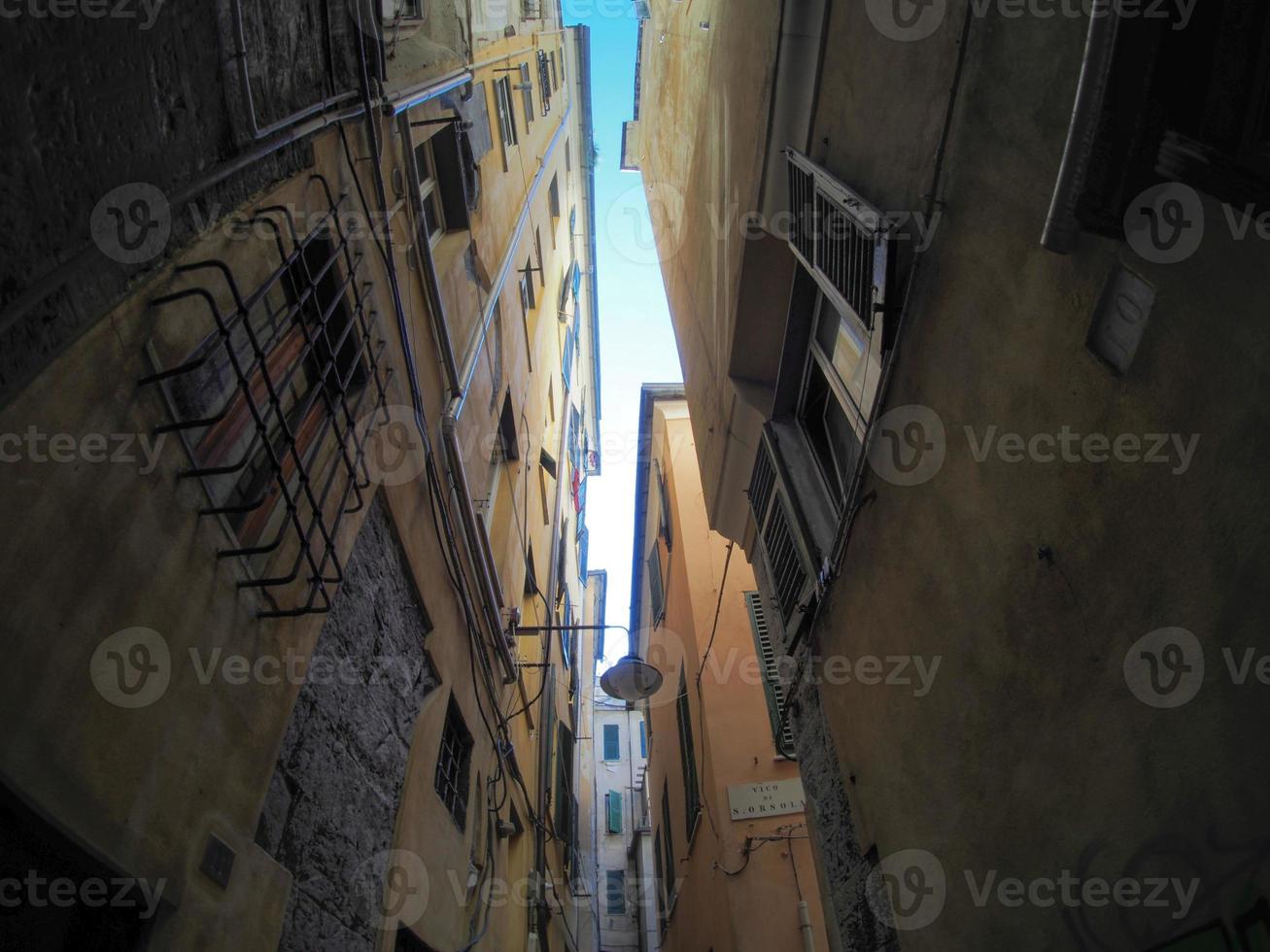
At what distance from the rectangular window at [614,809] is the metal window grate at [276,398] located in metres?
30.5

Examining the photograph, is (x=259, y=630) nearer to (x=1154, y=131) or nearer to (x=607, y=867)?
(x=1154, y=131)

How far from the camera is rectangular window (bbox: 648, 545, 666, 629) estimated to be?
53.6 ft

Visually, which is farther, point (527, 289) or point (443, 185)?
point (527, 289)

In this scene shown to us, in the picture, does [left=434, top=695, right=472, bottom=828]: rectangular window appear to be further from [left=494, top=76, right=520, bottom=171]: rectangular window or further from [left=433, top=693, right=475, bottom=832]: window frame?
[left=494, top=76, right=520, bottom=171]: rectangular window

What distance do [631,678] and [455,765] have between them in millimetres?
2212

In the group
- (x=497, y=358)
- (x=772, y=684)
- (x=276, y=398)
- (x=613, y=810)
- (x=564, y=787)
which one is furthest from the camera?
(x=613, y=810)

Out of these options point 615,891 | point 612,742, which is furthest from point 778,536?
point 612,742

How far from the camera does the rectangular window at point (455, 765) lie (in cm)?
591

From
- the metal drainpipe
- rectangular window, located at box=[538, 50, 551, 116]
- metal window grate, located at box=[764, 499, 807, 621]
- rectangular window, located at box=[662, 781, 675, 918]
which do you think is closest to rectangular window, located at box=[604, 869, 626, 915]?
rectangular window, located at box=[662, 781, 675, 918]

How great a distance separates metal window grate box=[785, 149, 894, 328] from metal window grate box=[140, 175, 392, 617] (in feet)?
8.61

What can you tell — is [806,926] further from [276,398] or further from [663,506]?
[663,506]

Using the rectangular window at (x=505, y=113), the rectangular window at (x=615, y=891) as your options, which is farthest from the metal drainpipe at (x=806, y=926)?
the rectangular window at (x=615, y=891)

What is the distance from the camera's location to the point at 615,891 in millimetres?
27875

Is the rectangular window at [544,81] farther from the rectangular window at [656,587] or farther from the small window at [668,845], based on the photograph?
the small window at [668,845]
